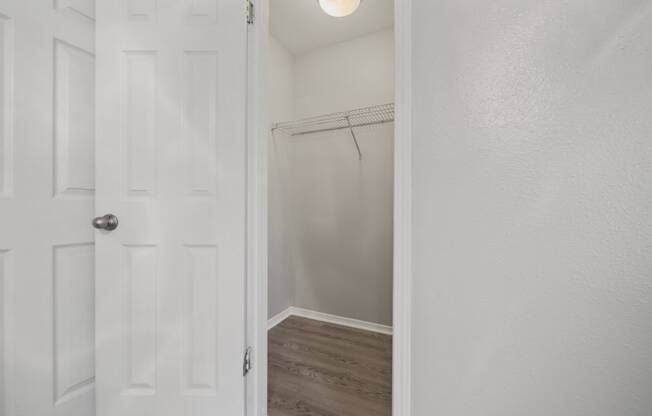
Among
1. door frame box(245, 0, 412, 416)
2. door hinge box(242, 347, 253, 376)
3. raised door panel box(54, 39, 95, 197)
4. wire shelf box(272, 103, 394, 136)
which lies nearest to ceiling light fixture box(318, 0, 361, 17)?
door frame box(245, 0, 412, 416)

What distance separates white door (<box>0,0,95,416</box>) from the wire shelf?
1433 mm

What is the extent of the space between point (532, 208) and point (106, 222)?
153cm

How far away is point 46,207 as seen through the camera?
910mm

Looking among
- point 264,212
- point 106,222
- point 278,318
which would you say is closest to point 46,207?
point 106,222

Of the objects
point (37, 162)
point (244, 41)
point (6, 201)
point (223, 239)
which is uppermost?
point (244, 41)

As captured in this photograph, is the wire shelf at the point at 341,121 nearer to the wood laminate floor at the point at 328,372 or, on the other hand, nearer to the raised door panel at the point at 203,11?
the raised door panel at the point at 203,11

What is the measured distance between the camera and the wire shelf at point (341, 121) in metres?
2.08

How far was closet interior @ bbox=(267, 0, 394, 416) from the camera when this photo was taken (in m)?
2.01

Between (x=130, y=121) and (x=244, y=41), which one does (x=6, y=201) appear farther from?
(x=244, y=41)

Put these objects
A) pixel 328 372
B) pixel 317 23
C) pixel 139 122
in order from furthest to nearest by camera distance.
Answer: pixel 317 23 < pixel 328 372 < pixel 139 122

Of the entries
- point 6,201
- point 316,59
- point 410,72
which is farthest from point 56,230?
point 316,59

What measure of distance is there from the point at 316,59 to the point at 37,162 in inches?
88.1

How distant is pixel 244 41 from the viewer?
3.42ft

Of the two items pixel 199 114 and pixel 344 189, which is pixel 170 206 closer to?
pixel 199 114
